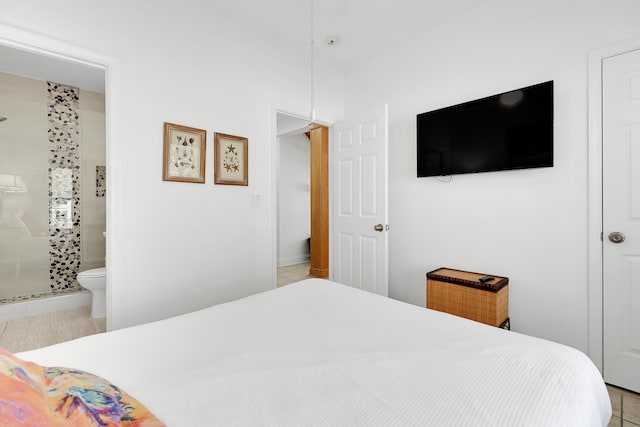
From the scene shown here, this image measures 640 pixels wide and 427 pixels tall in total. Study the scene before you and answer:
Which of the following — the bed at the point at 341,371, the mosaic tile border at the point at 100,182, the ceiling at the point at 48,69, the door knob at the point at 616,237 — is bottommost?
the bed at the point at 341,371

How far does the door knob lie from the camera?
184 cm

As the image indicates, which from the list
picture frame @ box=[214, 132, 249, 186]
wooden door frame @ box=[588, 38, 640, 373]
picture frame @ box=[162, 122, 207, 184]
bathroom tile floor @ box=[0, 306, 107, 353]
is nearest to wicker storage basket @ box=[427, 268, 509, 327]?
wooden door frame @ box=[588, 38, 640, 373]

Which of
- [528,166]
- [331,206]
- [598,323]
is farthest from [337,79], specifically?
[598,323]

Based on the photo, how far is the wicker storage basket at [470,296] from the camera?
2.08 m

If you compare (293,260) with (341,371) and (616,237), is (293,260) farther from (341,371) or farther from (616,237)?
(341,371)

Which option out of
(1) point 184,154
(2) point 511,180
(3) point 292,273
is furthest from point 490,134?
(3) point 292,273

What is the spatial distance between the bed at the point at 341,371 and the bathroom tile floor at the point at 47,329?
2.10 metres

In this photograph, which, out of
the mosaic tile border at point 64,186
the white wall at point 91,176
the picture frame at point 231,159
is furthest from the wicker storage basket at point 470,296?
the mosaic tile border at point 64,186

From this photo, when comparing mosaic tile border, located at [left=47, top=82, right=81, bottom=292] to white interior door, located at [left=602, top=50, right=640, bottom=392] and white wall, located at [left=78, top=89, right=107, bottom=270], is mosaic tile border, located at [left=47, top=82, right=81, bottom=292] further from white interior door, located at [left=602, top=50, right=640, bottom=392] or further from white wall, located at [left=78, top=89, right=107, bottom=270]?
white interior door, located at [left=602, top=50, right=640, bottom=392]

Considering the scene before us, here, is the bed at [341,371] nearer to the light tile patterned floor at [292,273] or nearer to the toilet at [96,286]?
the toilet at [96,286]

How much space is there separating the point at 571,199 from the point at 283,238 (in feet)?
14.3

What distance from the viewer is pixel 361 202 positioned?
10.0ft

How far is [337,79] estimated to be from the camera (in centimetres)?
353

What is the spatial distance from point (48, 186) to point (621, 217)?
207 inches
